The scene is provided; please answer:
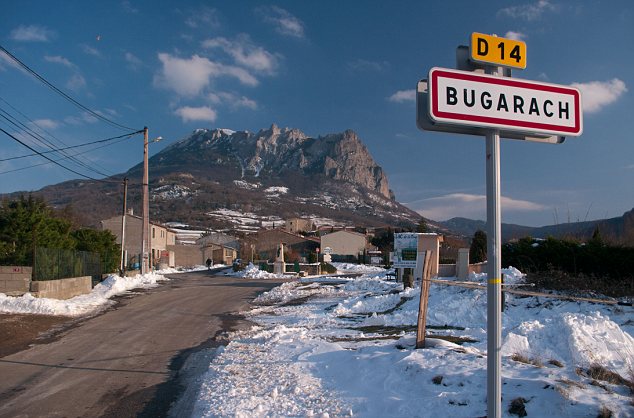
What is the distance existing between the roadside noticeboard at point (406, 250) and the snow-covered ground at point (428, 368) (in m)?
11.8

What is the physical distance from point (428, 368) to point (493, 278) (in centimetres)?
412

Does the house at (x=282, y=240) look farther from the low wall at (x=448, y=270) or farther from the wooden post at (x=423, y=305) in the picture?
the wooden post at (x=423, y=305)

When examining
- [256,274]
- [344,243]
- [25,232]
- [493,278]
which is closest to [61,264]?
[25,232]

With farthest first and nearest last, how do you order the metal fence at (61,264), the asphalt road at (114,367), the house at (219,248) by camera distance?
the house at (219,248), the metal fence at (61,264), the asphalt road at (114,367)

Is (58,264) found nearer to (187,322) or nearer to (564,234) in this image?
(187,322)

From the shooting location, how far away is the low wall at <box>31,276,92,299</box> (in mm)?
20453

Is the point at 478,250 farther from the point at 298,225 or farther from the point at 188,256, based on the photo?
the point at 298,225

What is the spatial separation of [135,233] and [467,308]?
65.1 m

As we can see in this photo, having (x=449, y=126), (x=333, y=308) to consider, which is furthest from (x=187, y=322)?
(x=449, y=126)

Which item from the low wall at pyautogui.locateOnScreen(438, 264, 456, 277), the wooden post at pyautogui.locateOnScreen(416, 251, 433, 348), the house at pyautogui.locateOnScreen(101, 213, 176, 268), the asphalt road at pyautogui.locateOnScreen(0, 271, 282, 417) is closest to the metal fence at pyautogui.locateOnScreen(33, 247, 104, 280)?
the asphalt road at pyautogui.locateOnScreen(0, 271, 282, 417)

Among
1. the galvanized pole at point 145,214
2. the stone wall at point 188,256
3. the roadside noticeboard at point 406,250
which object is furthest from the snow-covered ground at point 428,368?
the stone wall at point 188,256

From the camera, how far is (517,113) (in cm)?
371

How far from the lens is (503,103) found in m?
3.69

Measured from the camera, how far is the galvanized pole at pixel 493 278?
342cm
